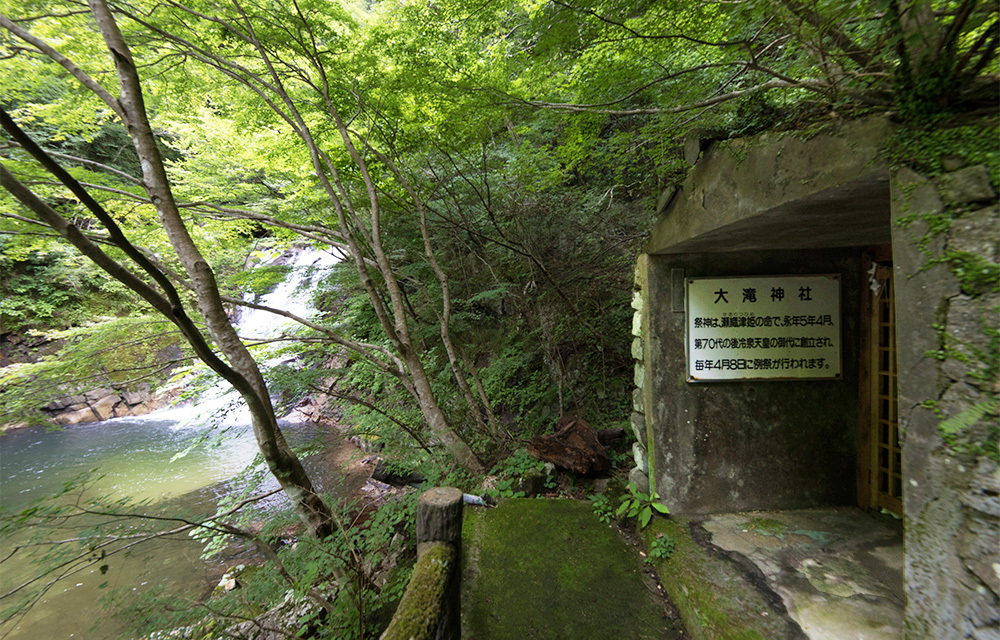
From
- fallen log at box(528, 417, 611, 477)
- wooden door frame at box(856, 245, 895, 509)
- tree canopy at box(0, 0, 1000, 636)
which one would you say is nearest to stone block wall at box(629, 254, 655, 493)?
fallen log at box(528, 417, 611, 477)

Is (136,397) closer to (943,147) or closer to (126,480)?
(126,480)

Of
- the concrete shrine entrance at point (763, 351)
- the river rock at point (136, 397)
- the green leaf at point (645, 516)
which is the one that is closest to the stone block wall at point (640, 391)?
the concrete shrine entrance at point (763, 351)

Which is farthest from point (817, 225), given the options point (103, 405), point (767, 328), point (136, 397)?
point (103, 405)

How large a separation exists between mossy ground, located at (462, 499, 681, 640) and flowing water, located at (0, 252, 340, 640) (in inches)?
75.2

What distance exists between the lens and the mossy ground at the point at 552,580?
2.32 metres

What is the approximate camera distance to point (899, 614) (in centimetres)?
187

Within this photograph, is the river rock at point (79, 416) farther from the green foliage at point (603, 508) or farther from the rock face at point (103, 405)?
the green foliage at point (603, 508)

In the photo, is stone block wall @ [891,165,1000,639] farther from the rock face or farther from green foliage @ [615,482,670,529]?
the rock face

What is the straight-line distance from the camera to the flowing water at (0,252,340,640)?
4.68 metres

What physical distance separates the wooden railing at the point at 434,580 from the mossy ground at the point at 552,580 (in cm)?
64

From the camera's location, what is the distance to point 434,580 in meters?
1.87

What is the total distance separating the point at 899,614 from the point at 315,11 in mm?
6321

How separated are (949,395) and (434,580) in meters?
2.11

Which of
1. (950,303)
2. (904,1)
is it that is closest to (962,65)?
(904,1)
